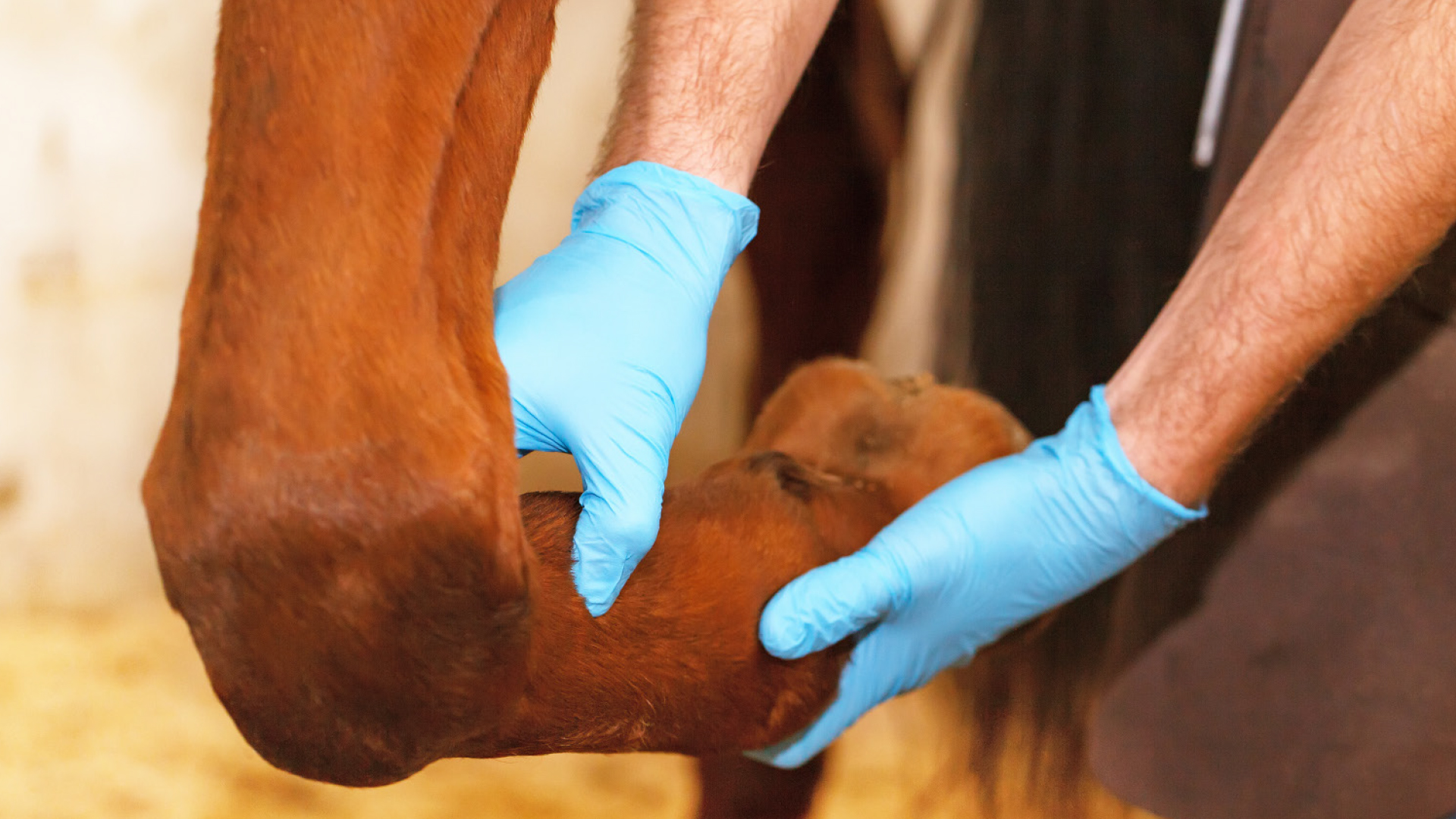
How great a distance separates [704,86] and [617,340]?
0.78ft

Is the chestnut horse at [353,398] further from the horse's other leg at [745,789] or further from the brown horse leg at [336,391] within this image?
the horse's other leg at [745,789]

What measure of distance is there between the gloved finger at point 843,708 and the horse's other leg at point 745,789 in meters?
0.22

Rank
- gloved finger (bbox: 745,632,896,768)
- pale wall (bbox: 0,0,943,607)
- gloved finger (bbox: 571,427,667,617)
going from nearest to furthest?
gloved finger (bbox: 571,427,667,617) → gloved finger (bbox: 745,632,896,768) → pale wall (bbox: 0,0,943,607)

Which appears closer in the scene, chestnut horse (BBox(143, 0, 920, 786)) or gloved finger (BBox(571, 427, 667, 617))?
chestnut horse (BBox(143, 0, 920, 786))

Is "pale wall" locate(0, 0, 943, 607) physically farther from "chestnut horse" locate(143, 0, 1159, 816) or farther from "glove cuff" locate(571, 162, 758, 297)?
"chestnut horse" locate(143, 0, 1159, 816)

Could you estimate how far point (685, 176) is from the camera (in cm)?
70

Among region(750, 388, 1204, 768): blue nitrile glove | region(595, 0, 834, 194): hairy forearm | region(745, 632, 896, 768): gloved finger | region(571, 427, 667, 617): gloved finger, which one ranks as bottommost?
region(745, 632, 896, 768): gloved finger

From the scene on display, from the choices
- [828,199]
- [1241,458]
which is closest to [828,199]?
[828,199]

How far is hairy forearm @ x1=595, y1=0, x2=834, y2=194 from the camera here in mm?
724

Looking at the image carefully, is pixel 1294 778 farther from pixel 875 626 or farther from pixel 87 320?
pixel 87 320

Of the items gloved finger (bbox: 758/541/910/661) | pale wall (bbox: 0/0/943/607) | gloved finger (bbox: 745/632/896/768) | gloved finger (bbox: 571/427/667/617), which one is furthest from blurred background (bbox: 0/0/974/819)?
gloved finger (bbox: 571/427/667/617)

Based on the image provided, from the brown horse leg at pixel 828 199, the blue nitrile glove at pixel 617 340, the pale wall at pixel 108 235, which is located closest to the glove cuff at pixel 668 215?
the blue nitrile glove at pixel 617 340

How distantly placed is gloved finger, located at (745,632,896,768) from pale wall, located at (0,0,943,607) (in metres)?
0.62

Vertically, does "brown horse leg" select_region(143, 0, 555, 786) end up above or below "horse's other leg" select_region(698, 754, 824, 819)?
above
